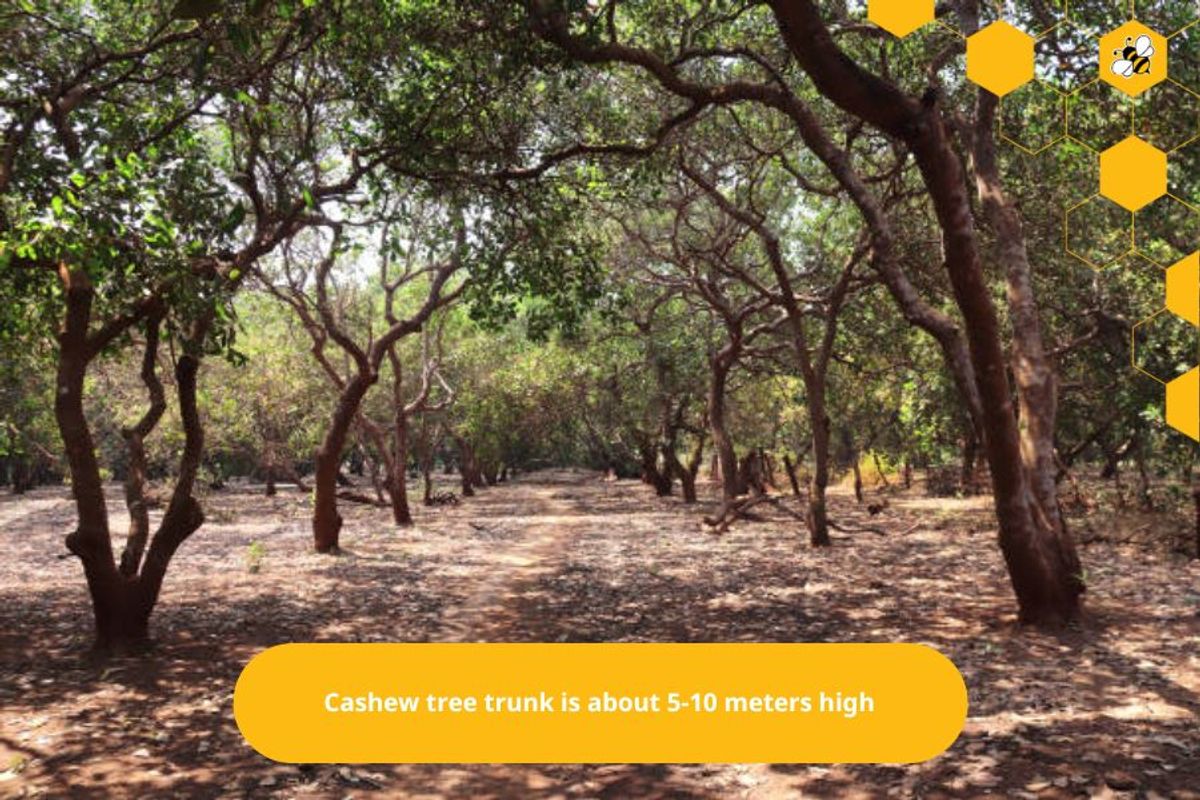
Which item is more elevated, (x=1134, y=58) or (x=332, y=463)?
(x=1134, y=58)

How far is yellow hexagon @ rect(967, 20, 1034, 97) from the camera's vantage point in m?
7.79

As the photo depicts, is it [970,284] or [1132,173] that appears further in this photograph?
[970,284]

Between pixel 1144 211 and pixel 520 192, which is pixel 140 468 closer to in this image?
pixel 520 192

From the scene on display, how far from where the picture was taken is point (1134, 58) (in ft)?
22.0

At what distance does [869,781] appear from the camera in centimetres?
659

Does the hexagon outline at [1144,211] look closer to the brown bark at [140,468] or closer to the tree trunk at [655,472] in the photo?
the brown bark at [140,468]

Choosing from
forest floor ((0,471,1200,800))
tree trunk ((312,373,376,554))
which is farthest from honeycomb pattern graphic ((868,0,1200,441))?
tree trunk ((312,373,376,554))

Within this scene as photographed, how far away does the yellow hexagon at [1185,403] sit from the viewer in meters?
6.90

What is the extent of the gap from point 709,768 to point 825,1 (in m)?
12.6

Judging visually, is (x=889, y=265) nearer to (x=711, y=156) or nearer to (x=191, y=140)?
(x=191, y=140)

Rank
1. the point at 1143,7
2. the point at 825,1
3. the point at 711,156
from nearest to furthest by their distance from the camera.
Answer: the point at 1143,7 → the point at 825,1 → the point at 711,156

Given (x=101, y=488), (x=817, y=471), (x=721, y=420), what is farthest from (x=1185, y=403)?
(x=721, y=420)

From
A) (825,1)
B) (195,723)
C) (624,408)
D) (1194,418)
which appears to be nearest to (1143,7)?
(825,1)

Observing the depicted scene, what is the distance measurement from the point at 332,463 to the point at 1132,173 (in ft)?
59.5
